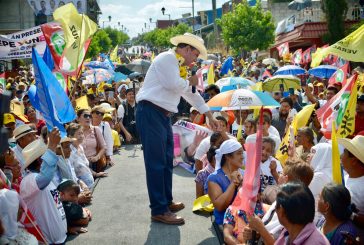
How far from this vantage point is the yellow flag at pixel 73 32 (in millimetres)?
7914

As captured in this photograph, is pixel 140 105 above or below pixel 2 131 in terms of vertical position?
below

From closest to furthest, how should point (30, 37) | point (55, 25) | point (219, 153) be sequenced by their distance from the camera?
point (219, 153), point (55, 25), point (30, 37)

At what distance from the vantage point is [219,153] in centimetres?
555

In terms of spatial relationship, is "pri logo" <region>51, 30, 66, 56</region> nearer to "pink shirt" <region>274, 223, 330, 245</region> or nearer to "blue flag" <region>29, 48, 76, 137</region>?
"blue flag" <region>29, 48, 76, 137</region>

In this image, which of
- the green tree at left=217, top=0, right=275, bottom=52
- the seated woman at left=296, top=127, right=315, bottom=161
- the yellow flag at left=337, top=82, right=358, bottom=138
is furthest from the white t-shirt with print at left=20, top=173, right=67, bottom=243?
the green tree at left=217, top=0, right=275, bottom=52

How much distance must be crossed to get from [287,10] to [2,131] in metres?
46.3

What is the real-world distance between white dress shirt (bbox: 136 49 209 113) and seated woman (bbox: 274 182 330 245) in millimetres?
2351

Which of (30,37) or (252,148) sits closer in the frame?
(252,148)

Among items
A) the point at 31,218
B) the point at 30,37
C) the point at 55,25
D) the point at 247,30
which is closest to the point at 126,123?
the point at 30,37

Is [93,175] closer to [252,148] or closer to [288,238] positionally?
[252,148]

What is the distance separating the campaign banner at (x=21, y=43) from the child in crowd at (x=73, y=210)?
6.51 meters

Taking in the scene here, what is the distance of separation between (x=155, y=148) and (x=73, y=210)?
1.16m

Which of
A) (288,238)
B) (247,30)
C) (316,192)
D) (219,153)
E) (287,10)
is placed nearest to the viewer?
(288,238)

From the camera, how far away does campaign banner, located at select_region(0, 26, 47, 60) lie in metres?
11.7
